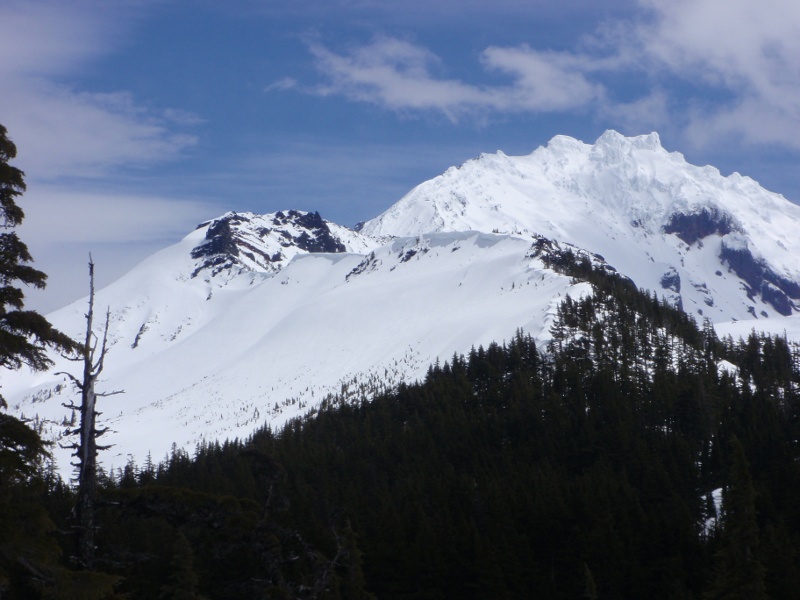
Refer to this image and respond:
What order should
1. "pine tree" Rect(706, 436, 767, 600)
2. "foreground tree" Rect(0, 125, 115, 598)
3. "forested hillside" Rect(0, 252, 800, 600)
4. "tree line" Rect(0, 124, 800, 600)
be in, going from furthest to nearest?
"pine tree" Rect(706, 436, 767, 600) → "forested hillside" Rect(0, 252, 800, 600) → "tree line" Rect(0, 124, 800, 600) → "foreground tree" Rect(0, 125, 115, 598)

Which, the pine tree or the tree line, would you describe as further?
Result: the pine tree

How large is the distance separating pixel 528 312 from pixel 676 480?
9066cm

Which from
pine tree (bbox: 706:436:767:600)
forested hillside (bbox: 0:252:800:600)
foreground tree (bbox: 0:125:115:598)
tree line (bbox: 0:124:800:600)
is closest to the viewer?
foreground tree (bbox: 0:125:115:598)

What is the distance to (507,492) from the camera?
63.6 m

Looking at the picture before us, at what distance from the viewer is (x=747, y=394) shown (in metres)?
100

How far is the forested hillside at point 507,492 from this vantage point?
18.3 m

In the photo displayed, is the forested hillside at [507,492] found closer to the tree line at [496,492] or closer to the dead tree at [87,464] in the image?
the tree line at [496,492]

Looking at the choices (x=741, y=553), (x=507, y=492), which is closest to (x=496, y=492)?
(x=507, y=492)

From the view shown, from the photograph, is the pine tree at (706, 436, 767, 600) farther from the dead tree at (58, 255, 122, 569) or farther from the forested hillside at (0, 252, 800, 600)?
the dead tree at (58, 255, 122, 569)

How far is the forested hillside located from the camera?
18266mm

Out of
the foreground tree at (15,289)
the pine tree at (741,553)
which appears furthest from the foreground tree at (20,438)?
the pine tree at (741,553)

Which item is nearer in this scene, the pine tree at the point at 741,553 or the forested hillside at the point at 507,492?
the forested hillside at the point at 507,492

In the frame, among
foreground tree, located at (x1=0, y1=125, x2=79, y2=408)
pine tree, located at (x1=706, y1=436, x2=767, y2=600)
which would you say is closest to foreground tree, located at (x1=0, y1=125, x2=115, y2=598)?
foreground tree, located at (x1=0, y1=125, x2=79, y2=408)

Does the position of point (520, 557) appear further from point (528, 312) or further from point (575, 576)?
point (528, 312)
